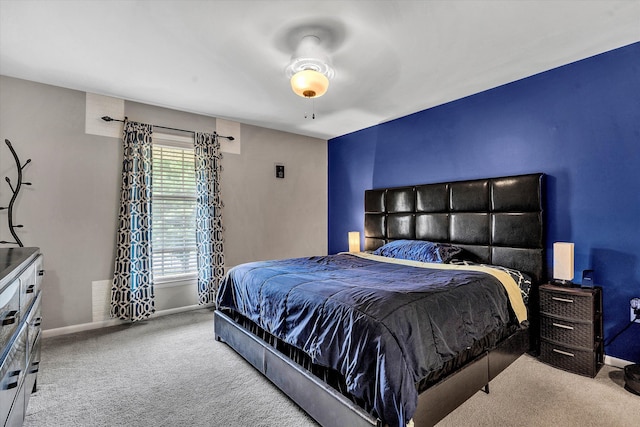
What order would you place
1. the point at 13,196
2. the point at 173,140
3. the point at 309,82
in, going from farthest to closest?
the point at 173,140
the point at 13,196
the point at 309,82

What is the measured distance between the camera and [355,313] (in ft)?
5.45

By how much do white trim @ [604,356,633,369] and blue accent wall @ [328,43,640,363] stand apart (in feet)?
0.10

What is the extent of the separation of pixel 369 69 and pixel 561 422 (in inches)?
119

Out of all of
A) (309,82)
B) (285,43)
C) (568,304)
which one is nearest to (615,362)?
(568,304)

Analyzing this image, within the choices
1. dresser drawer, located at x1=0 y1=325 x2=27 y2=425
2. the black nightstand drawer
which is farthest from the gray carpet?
dresser drawer, located at x1=0 y1=325 x2=27 y2=425

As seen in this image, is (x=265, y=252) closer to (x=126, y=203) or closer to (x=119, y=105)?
(x=126, y=203)

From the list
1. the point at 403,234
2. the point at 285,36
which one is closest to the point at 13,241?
the point at 285,36

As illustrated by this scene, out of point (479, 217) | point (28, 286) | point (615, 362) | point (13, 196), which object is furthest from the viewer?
point (479, 217)

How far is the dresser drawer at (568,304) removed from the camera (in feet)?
7.73

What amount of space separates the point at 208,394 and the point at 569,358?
2836 millimetres

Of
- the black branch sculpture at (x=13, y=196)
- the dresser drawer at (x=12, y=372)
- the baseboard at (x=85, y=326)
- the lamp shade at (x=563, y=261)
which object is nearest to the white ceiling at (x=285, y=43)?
the black branch sculpture at (x=13, y=196)

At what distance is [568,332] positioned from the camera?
2.46 meters

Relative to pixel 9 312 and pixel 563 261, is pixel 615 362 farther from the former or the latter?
pixel 9 312

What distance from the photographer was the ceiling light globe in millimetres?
2379
